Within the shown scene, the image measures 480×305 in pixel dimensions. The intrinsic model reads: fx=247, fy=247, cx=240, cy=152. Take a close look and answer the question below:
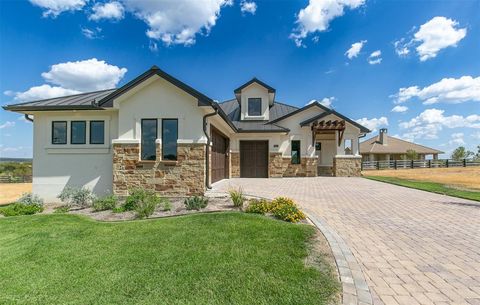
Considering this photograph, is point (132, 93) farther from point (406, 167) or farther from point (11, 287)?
point (406, 167)

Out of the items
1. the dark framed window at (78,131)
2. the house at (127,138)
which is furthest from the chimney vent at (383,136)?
the dark framed window at (78,131)

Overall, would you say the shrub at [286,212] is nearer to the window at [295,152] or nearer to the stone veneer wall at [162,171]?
the stone veneer wall at [162,171]

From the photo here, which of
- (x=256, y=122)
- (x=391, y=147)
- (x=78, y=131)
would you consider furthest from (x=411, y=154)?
(x=78, y=131)

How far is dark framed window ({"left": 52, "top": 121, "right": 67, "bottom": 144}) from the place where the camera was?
432 inches

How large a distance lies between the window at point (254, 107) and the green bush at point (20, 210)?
49.7 feet

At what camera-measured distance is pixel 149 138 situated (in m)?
10.4

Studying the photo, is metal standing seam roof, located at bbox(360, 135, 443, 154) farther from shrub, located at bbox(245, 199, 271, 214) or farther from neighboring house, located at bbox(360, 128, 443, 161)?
shrub, located at bbox(245, 199, 271, 214)

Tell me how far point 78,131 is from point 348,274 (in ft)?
38.7

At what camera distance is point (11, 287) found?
3426mm

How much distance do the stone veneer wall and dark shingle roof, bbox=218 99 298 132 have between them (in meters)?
8.51

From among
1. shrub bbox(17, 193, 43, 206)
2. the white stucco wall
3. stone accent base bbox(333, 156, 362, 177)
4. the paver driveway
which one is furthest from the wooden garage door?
shrub bbox(17, 193, 43, 206)

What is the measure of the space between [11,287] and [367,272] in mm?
5110

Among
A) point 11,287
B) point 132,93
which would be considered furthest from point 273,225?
point 132,93

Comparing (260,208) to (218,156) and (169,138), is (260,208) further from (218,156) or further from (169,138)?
(218,156)
